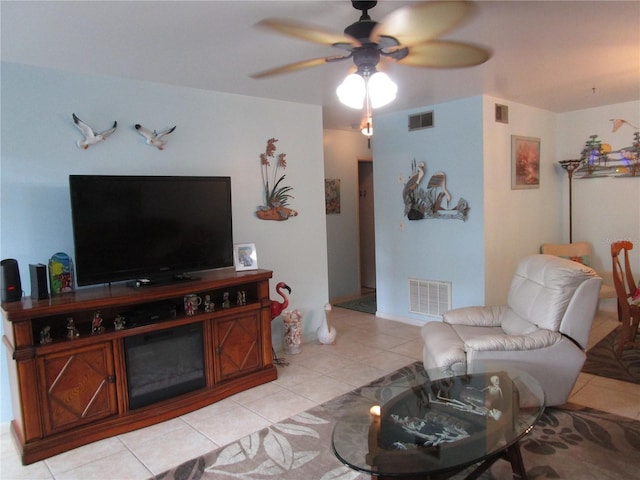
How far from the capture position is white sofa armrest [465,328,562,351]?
108 inches

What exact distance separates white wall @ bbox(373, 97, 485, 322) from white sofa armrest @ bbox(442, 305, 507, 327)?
1.03 meters

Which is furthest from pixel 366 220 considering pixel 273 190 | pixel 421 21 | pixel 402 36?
pixel 421 21

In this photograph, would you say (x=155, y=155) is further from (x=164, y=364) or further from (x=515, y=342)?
(x=515, y=342)

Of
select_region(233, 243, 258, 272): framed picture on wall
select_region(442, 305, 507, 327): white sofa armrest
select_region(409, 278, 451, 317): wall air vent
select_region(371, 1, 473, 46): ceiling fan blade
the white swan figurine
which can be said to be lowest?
the white swan figurine

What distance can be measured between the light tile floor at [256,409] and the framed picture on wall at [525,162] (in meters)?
1.74

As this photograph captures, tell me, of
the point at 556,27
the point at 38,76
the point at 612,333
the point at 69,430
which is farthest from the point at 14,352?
the point at 612,333

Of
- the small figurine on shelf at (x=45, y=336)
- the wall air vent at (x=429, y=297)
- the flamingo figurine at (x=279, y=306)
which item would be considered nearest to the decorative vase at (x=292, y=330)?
the flamingo figurine at (x=279, y=306)

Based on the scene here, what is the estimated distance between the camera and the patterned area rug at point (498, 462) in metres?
2.35

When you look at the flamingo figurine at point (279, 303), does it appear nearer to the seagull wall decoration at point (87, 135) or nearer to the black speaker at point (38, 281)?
the black speaker at point (38, 281)

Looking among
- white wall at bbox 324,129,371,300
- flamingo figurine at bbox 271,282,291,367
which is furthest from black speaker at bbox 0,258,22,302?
white wall at bbox 324,129,371,300

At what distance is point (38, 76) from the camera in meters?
3.02

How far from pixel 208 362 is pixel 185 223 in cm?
105

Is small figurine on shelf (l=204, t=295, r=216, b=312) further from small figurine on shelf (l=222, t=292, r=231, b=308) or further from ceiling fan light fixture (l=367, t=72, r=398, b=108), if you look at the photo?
ceiling fan light fixture (l=367, t=72, r=398, b=108)

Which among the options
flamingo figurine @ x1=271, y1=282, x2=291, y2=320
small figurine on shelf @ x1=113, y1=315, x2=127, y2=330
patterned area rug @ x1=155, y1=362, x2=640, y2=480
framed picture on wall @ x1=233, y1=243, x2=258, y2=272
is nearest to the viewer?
patterned area rug @ x1=155, y1=362, x2=640, y2=480
